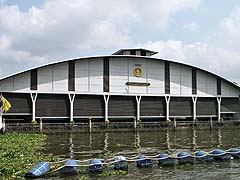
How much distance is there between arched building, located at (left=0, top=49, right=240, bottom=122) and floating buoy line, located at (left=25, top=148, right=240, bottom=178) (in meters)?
29.5

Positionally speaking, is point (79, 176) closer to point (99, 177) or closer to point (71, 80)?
point (99, 177)

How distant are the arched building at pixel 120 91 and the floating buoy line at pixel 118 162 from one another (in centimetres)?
2948

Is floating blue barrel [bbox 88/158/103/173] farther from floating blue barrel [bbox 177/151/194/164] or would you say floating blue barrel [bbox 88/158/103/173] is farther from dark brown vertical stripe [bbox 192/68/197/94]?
dark brown vertical stripe [bbox 192/68/197/94]

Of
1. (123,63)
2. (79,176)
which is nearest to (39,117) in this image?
(123,63)

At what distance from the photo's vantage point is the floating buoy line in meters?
15.2

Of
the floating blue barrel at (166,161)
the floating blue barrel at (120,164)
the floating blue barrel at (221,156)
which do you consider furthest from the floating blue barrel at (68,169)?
the floating blue barrel at (221,156)

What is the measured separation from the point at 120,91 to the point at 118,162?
3357 cm

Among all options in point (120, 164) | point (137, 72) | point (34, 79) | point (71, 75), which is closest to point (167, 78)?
point (137, 72)

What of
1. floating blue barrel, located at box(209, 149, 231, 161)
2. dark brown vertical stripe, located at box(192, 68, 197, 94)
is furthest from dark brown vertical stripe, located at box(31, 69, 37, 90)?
floating blue barrel, located at box(209, 149, 231, 161)

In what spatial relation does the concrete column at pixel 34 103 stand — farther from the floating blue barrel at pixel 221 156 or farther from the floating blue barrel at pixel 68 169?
the floating blue barrel at pixel 221 156

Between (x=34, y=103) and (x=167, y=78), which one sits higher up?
(x=167, y=78)

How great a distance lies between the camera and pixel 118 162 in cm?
1650

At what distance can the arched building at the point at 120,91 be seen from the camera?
45.3 meters

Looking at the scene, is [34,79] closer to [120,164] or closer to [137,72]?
[137,72]
